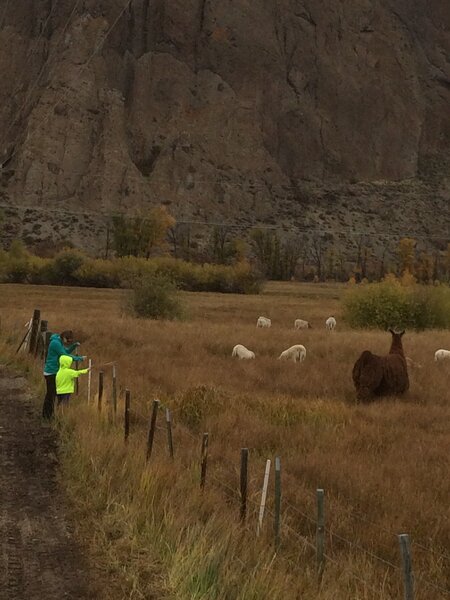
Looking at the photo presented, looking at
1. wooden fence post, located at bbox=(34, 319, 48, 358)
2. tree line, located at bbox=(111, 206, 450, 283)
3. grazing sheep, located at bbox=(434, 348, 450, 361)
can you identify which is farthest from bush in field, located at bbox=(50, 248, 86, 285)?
grazing sheep, located at bbox=(434, 348, 450, 361)

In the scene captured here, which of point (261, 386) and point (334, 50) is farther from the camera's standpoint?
point (334, 50)

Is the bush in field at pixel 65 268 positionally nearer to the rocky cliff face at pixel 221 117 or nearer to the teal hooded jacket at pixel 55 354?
the rocky cliff face at pixel 221 117

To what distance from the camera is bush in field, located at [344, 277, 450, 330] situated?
39.4 m

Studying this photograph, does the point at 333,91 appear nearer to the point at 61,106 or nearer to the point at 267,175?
the point at 267,175

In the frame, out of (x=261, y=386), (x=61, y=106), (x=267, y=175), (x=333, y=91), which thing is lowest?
(x=261, y=386)

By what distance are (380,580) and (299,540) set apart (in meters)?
1.07

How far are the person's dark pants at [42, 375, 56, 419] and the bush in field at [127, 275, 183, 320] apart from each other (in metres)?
26.1

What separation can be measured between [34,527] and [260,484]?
10.3 ft

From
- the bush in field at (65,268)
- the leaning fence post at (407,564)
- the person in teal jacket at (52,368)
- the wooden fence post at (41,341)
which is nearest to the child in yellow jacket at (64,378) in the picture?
the person in teal jacket at (52,368)

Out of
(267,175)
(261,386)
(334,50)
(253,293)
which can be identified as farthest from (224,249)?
(261,386)

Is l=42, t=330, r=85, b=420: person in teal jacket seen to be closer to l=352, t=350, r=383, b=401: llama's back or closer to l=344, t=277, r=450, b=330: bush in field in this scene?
l=352, t=350, r=383, b=401: llama's back

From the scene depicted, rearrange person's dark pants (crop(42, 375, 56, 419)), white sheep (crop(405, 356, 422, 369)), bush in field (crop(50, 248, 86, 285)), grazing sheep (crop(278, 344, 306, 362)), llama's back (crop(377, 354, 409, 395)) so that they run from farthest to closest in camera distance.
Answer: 1. bush in field (crop(50, 248, 86, 285))
2. grazing sheep (crop(278, 344, 306, 362))
3. white sheep (crop(405, 356, 422, 369))
4. llama's back (crop(377, 354, 409, 395))
5. person's dark pants (crop(42, 375, 56, 419))

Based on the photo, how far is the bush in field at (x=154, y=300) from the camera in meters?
39.2

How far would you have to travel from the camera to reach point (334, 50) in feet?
471
